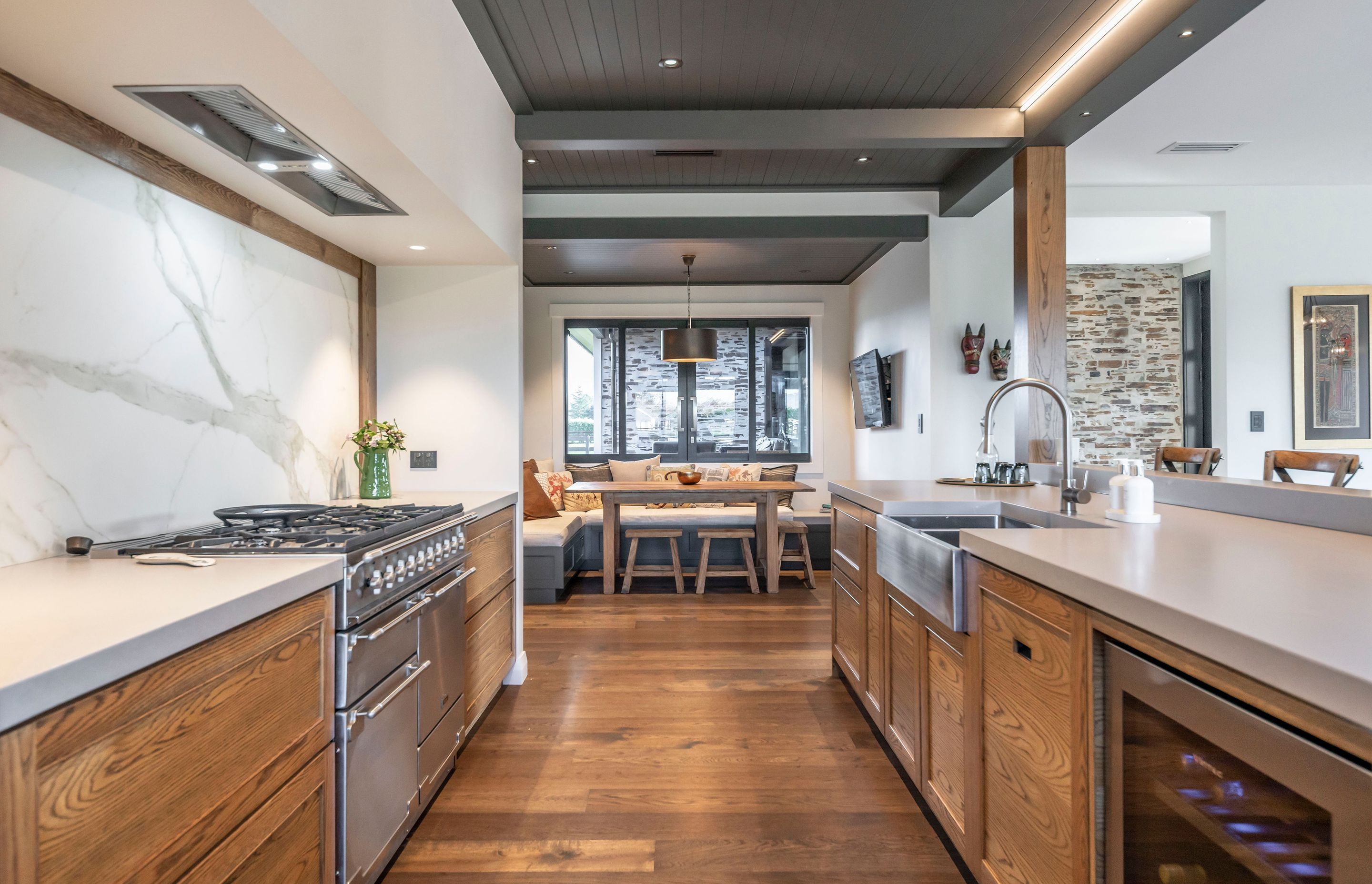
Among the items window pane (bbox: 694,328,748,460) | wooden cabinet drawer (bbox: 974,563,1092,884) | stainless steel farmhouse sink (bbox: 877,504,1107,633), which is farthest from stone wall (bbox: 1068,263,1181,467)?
wooden cabinet drawer (bbox: 974,563,1092,884)

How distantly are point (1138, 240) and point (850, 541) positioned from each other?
15.7 ft

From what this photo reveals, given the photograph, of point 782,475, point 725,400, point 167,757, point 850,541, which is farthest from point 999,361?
point 167,757

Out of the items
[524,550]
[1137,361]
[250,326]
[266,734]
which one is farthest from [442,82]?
[1137,361]

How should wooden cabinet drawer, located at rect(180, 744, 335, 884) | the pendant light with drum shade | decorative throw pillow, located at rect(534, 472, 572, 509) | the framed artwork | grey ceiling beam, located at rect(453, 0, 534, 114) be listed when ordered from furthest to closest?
decorative throw pillow, located at rect(534, 472, 572, 509)
the pendant light with drum shade
the framed artwork
grey ceiling beam, located at rect(453, 0, 534, 114)
wooden cabinet drawer, located at rect(180, 744, 335, 884)

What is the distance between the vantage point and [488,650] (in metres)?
2.59

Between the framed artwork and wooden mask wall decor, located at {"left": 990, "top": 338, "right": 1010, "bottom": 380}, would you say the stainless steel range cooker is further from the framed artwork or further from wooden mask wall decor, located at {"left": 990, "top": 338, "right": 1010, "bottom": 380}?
the framed artwork

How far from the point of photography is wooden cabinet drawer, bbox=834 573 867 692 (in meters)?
2.56

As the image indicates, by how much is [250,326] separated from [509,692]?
1.77m

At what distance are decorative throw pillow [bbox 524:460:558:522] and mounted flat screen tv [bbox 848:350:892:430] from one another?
8.80 feet

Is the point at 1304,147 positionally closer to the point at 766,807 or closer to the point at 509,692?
the point at 766,807

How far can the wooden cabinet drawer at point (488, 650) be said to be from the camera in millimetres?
2391

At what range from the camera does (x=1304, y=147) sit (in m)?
3.59

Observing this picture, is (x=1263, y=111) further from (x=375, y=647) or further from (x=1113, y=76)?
(x=375, y=647)

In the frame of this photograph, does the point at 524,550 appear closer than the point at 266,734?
No
